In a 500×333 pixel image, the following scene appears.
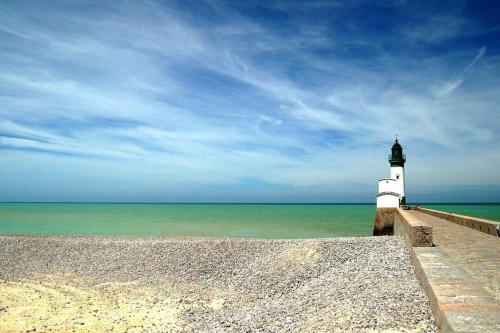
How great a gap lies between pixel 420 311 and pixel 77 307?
8814 mm

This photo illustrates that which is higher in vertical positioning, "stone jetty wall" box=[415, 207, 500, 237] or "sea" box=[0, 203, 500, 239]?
"stone jetty wall" box=[415, 207, 500, 237]

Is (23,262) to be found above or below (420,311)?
below

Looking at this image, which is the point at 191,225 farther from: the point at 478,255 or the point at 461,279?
the point at 461,279

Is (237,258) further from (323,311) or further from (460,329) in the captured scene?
(460,329)

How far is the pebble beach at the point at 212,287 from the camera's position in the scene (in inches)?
284

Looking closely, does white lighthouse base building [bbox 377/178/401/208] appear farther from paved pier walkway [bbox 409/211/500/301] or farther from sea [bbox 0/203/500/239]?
paved pier walkway [bbox 409/211/500/301]

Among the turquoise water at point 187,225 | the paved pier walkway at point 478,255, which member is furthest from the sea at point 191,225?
the paved pier walkway at point 478,255

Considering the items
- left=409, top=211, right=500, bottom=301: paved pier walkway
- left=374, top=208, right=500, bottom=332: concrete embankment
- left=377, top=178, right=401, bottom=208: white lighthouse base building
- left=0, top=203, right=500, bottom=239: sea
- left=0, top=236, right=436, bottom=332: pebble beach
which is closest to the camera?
left=374, top=208, right=500, bottom=332: concrete embankment

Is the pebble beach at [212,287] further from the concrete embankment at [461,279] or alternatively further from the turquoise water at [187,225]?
the turquoise water at [187,225]

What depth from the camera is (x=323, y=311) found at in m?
7.51

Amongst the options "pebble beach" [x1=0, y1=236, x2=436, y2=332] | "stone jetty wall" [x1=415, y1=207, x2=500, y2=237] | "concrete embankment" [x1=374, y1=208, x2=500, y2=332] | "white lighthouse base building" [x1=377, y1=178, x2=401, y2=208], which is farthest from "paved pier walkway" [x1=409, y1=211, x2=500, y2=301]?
"white lighthouse base building" [x1=377, y1=178, x2=401, y2=208]

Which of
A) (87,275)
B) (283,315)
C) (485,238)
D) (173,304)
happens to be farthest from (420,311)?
(87,275)

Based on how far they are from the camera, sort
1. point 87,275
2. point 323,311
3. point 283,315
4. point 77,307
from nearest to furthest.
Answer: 1. point 323,311
2. point 283,315
3. point 77,307
4. point 87,275

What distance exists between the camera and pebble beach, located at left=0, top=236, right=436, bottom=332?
7203mm
